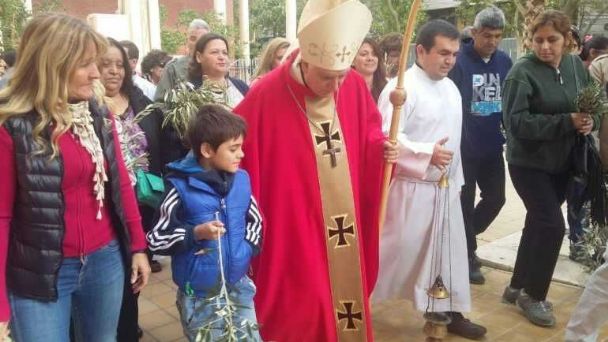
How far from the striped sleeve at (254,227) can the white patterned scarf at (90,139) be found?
0.65 metres

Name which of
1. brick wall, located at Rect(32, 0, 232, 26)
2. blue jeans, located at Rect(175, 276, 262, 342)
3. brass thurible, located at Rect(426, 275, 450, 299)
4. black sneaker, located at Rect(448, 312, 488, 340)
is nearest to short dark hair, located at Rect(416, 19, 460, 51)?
brass thurible, located at Rect(426, 275, 450, 299)

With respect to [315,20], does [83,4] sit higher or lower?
higher

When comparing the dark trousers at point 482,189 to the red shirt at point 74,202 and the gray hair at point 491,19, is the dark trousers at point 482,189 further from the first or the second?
the red shirt at point 74,202

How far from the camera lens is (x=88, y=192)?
2.31 meters

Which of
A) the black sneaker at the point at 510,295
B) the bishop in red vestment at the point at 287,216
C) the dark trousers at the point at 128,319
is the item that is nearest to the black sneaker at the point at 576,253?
the black sneaker at the point at 510,295

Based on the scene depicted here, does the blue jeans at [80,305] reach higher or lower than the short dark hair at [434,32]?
lower

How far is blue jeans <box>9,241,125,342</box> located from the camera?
2.18m

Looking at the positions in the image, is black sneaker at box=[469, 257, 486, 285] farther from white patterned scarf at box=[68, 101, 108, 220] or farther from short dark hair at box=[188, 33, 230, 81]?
white patterned scarf at box=[68, 101, 108, 220]

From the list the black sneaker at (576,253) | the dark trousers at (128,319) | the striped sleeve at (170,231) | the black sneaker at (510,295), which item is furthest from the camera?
the black sneaker at (576,253)

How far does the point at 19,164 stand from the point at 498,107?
12.6 ft

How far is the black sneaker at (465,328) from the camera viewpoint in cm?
389

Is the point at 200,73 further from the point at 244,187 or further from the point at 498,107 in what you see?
the point at 498,107

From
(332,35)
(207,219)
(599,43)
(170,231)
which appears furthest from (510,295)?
(599,43)

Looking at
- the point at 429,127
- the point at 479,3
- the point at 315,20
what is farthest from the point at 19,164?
the point at 479,3
